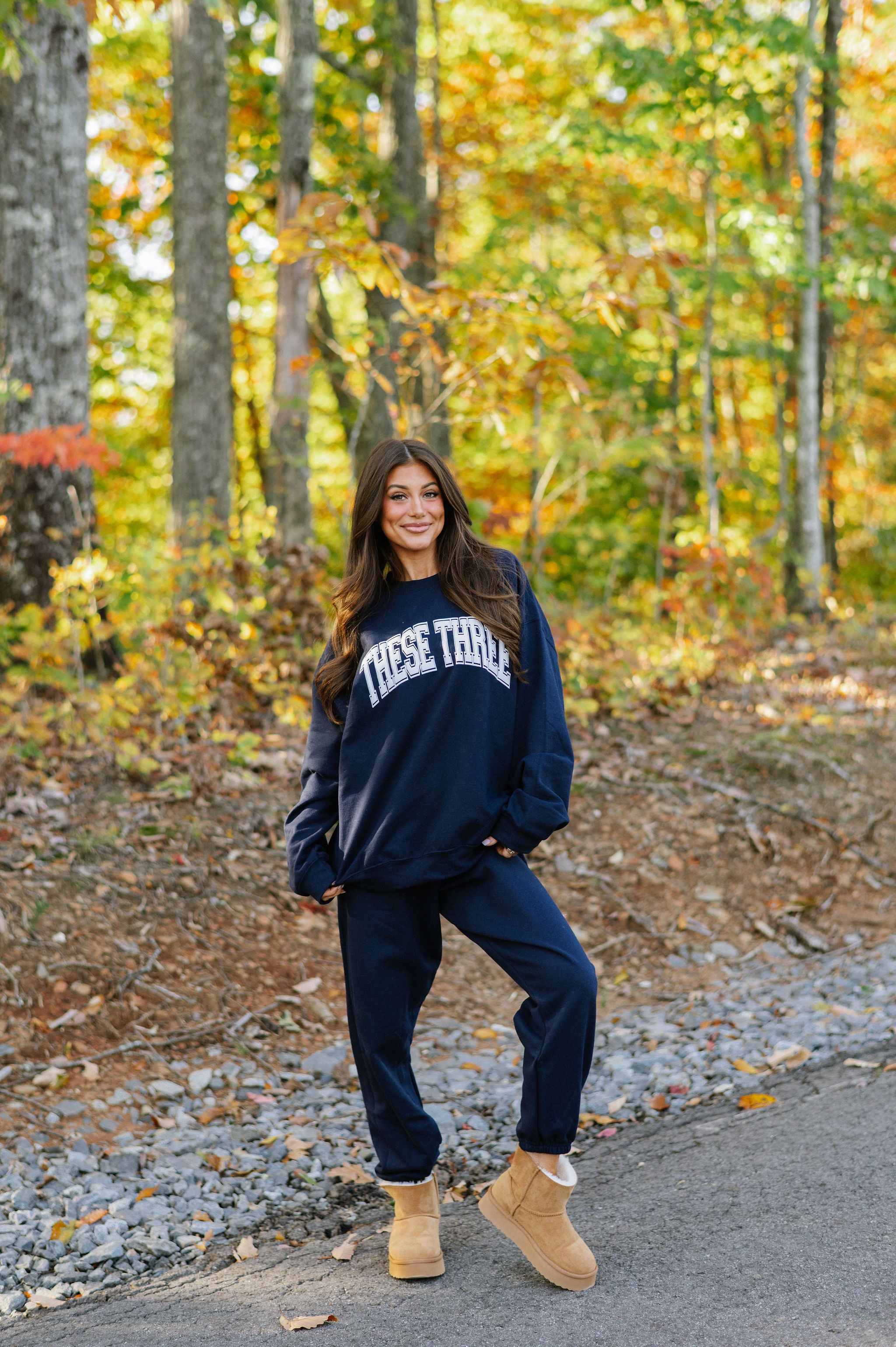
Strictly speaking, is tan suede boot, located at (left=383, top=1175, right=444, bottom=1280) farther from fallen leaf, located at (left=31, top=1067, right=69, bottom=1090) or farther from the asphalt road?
fallen leaf, located at (left=31, top=1067, right=69, bottom=1090)

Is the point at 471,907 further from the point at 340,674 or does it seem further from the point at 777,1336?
the point at 777,1336

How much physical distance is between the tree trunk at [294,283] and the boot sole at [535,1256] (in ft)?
23.2

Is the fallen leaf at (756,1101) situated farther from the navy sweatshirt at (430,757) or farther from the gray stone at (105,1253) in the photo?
the gray stone at (105,1253)

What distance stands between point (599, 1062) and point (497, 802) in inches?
77.5

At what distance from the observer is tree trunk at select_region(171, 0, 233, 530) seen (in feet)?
31.7

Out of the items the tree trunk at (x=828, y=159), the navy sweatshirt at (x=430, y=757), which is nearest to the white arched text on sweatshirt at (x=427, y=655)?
the navy sweatshirt at (x=430, y=757)

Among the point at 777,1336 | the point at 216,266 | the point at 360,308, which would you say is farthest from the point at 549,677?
the point at 360,308

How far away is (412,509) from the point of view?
10.2ft

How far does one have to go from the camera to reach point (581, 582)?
15602 mm

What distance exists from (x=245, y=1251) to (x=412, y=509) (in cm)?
215

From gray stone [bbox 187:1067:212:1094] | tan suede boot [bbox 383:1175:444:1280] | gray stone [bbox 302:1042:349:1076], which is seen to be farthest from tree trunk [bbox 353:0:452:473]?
tan suede boot [bbox 383:1175:444:1280]

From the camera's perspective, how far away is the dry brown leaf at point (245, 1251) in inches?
125

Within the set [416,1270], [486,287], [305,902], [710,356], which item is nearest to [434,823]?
[416,1270]

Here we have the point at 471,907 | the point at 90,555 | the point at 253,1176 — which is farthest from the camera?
the point at 90,555
